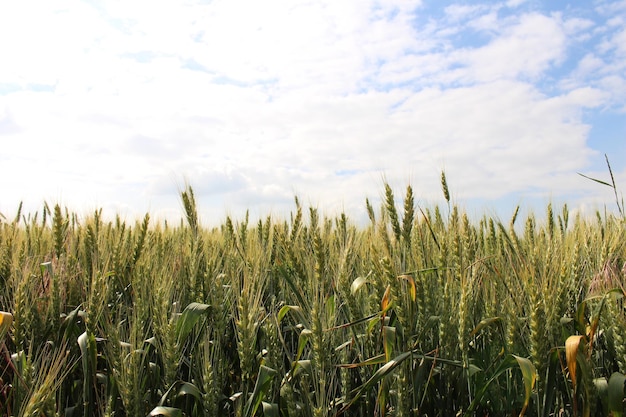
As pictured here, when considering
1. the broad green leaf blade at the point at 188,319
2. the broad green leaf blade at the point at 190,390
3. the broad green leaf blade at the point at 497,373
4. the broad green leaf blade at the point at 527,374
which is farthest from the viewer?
the broad green leaf blade at the point at 188,319

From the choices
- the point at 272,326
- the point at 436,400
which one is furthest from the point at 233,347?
the point at 436,400

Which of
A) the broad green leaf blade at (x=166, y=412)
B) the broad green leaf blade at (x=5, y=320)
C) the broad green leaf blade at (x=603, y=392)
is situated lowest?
the broad green leaf blade at (x=603, y=392)

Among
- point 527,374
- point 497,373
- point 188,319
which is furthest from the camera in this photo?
point 188,319

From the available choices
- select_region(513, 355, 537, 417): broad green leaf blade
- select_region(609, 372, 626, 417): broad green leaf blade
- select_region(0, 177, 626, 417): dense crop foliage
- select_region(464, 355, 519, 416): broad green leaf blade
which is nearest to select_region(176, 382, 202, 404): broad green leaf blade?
select_region(0, 177, 626, 417): dense crop foliage

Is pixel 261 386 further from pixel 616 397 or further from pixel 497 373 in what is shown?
pixel 616 397

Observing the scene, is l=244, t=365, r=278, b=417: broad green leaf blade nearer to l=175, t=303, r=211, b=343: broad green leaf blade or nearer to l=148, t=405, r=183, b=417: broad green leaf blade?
l=148, t=405, r=183, b=417: broad green leaf blade

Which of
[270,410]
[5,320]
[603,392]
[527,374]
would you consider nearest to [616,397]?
[603,392]

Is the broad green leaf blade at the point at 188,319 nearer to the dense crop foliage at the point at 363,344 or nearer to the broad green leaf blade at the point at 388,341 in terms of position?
the dense crop foliage at the point at 363,344

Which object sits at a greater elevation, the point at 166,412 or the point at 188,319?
the point at 188,319

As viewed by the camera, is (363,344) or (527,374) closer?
(527,374)

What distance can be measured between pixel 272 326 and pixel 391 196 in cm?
100

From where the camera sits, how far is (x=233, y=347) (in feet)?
7.63

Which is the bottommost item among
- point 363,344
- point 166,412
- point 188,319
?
point 166,412

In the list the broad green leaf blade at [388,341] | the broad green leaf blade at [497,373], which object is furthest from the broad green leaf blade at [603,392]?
the broad green leaf blade at [388,341]
